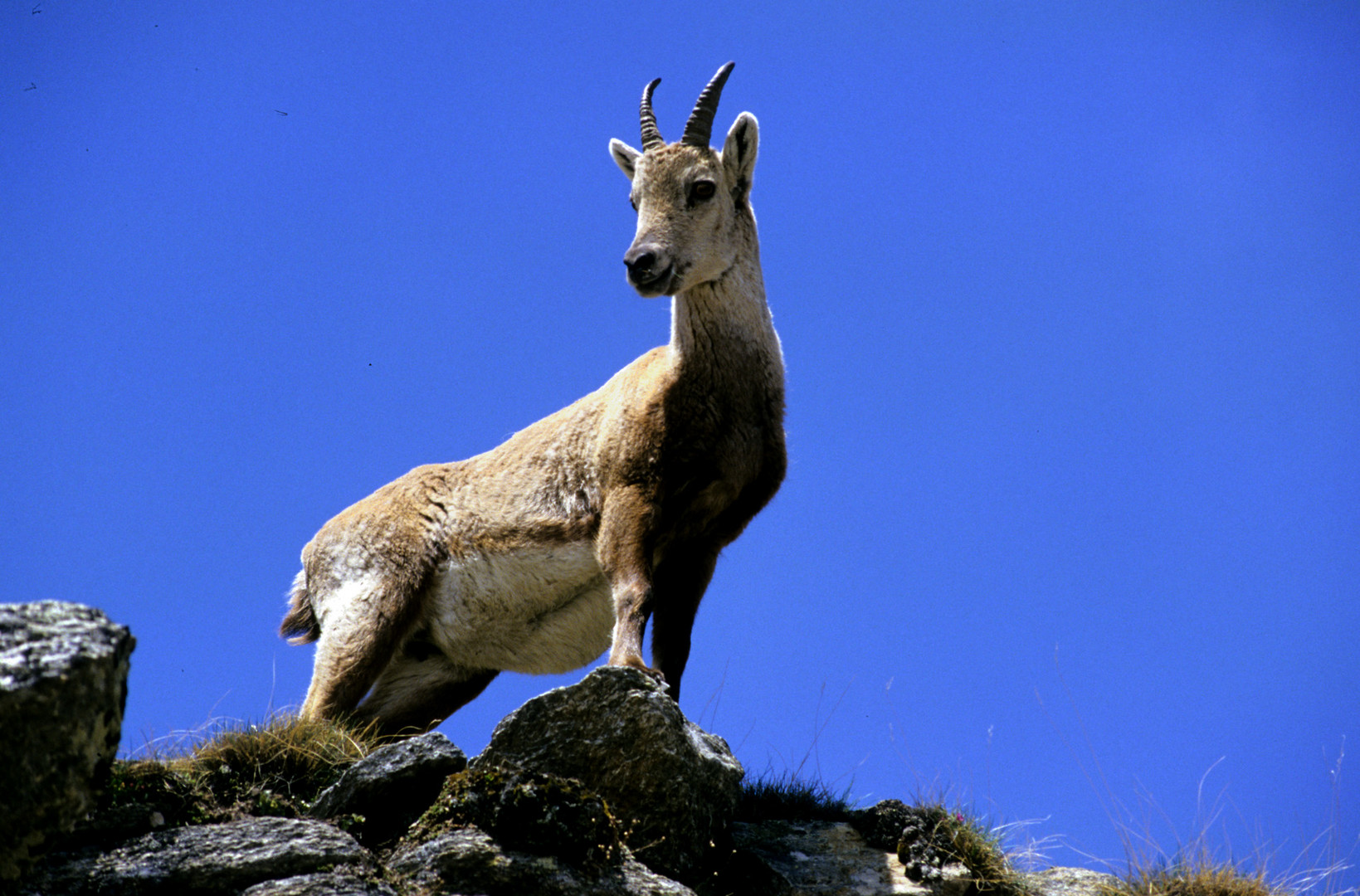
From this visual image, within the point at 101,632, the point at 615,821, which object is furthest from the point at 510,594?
the point at 101,632

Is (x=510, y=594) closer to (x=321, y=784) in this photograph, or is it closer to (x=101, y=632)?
(x=321, y=784)

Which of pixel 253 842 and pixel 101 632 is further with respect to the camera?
pixel 253 842

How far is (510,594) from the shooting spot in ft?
25.4

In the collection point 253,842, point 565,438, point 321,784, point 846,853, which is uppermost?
point 565,438

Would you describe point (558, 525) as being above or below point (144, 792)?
above

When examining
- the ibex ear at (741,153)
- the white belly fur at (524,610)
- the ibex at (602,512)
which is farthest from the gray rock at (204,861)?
the ibex ear at (741,153)

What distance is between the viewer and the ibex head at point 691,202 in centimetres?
695

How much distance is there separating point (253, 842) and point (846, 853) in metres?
3.42

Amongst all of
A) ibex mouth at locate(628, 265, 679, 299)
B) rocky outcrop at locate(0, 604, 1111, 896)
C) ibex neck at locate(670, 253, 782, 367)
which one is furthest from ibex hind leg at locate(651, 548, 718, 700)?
ibex mouth at locate(628, 265, 679, 299)

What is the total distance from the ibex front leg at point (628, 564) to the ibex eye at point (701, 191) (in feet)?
6.49

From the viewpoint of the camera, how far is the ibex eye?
7.32m

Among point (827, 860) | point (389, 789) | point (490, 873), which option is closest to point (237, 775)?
point (389, 789)

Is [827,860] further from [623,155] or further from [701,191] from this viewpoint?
[623,155]

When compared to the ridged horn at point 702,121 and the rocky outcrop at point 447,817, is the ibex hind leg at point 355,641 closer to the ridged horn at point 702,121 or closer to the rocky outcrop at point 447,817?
the rocky outcrop at point 447,817
